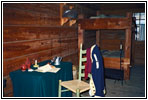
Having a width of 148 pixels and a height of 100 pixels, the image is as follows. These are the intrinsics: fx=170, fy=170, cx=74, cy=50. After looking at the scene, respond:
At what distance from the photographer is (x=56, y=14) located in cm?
475

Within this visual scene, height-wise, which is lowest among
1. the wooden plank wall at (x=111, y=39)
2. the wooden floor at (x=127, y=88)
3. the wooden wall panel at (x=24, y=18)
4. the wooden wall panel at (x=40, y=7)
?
the wooden floor at (x=127, y=88)

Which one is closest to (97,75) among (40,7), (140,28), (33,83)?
(33,83)

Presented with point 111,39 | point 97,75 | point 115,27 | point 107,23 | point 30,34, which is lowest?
point 97,75

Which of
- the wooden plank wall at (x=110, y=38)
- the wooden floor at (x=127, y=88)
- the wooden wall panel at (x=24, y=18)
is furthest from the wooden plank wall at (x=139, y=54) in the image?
the wooden wall panel at (x=24, y=18)

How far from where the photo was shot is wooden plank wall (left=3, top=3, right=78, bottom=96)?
3.01m

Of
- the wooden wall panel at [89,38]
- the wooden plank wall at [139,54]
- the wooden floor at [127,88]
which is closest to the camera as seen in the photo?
the wooden floor at [127,88]

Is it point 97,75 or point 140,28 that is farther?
point 140,28

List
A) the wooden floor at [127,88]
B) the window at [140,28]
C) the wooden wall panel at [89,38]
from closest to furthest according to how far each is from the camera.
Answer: the wooden floor at [127,88], the wooden wall panel at [89,38], the window at [140,28]

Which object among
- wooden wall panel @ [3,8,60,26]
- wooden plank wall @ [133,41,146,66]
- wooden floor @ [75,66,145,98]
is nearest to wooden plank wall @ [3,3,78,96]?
wooden wall panel @ [3,8,60,26]

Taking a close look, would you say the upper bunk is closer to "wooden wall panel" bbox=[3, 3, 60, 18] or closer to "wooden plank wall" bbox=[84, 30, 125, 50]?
"wooden wall panel" bbox=[3, 3, 60, 18]

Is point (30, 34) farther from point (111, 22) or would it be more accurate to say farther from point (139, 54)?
point (139, 54)

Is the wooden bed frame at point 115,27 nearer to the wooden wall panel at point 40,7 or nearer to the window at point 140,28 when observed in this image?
the wooden wall panel at point 40,7

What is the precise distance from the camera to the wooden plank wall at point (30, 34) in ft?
9.89

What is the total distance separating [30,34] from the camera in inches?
143
